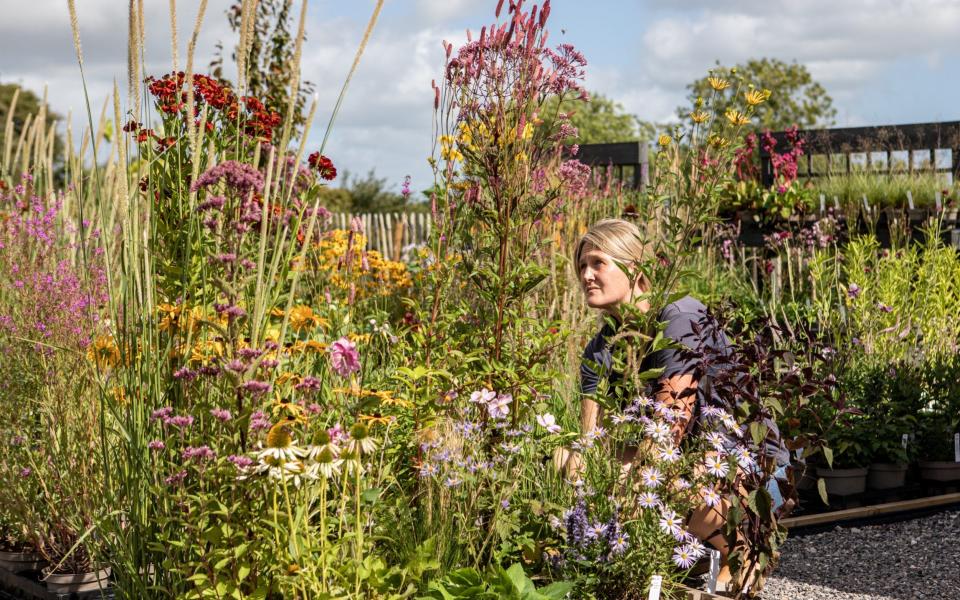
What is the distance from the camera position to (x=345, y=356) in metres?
2.11

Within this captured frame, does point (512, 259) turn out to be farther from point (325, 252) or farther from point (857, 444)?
point (325, 252)

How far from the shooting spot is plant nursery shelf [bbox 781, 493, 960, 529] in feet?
14.0

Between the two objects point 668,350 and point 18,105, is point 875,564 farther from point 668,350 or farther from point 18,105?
point 18,105

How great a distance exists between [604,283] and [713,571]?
3.32 feet

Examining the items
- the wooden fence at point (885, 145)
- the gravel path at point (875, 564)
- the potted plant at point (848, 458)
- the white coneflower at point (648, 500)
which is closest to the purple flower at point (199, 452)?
the white coneflower at point (648, 500)

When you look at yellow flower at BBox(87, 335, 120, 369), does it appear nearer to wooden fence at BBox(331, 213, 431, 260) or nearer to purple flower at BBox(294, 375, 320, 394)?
purple flower at BBox(294, 375, 320, 394)

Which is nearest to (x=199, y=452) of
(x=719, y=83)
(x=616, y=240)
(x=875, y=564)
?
(x=719, y=83)

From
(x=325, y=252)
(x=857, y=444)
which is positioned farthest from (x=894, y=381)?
(x=325, y=252)

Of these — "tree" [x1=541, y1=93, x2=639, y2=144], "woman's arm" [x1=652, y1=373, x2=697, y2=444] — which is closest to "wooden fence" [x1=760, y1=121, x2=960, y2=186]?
"woman's arm" [x1=652, y1=373, x2=697, y2=444]

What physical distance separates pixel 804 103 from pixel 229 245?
88.6 feet

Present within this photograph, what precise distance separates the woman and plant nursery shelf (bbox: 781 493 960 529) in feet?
3.92

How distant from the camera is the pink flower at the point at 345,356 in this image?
2.07 metres

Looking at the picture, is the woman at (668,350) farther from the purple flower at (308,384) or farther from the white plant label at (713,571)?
the purple flower at (308,384)

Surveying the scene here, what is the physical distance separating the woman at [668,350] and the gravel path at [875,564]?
64 centimetres
